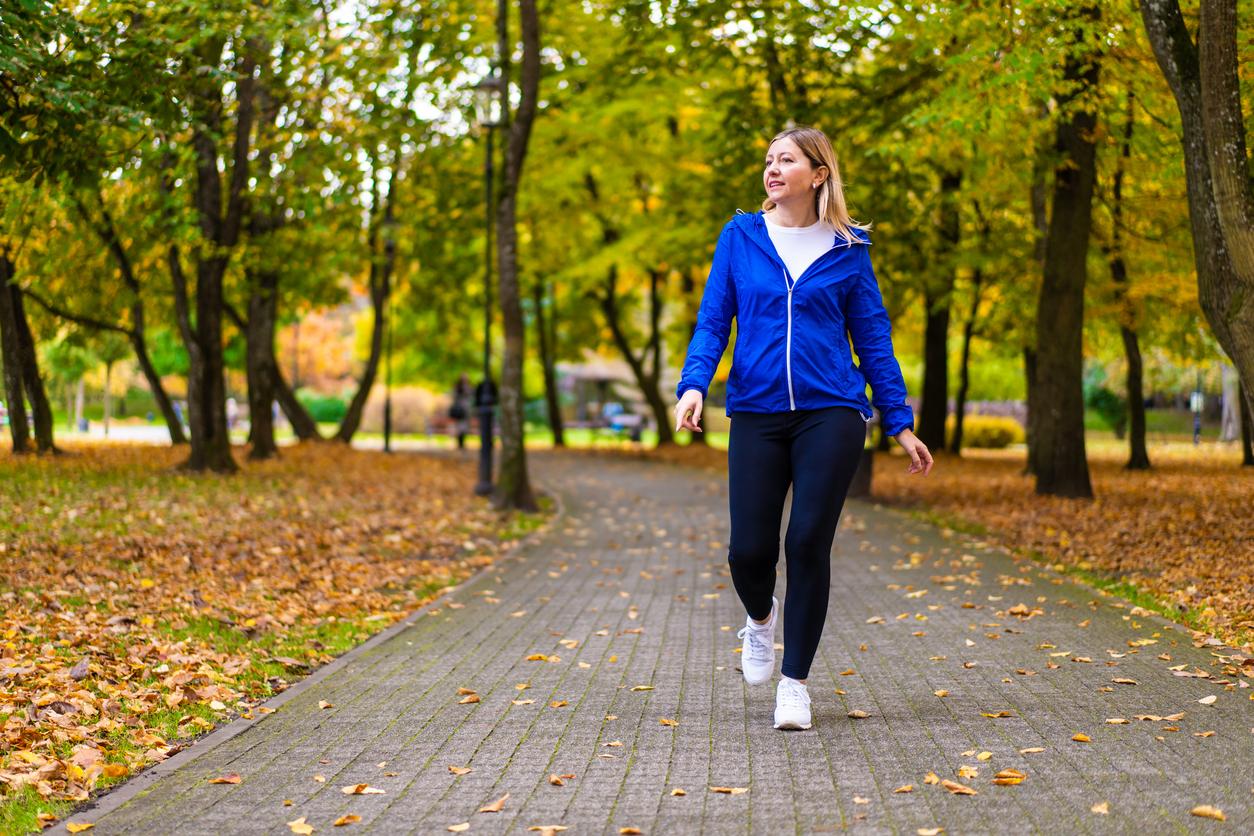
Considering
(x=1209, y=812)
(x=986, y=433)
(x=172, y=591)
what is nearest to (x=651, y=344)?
(x=986, y=433)

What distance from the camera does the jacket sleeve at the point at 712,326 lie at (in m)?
5.21

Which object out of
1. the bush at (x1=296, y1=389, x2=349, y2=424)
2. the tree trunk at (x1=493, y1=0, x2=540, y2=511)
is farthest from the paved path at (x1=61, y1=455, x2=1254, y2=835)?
the bush at (x1=296, y1=389, x2=349, y2=424)

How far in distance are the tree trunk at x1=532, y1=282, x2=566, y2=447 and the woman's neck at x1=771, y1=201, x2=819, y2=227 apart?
105ft

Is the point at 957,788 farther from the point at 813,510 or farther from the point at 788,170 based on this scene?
the point at 788,170

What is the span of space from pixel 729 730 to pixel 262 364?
72.1 feet

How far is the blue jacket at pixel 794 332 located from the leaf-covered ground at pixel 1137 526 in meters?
3.29

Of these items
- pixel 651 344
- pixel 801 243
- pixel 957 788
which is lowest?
pixel 957 788

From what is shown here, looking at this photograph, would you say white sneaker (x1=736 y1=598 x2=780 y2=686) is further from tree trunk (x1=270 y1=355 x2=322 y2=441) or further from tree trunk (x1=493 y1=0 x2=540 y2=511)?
tree trunk (x1=270 y1=355 x2=322 y2=441)

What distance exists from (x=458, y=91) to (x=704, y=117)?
21.5 feet

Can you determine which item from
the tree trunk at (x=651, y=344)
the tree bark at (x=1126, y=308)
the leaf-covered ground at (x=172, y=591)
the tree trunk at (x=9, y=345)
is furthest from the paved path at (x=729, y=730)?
the tree trunk at (x=651, y=344)

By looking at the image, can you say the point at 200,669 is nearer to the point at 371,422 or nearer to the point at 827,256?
the point at 827,256

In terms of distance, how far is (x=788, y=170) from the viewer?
5348mm

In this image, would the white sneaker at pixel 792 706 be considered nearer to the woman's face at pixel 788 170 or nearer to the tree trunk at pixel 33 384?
the woman's face at pixel 788 170

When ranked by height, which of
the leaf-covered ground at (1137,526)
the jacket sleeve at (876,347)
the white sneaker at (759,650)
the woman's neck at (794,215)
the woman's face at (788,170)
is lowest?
the leaf-covered ground at (1137,526)
